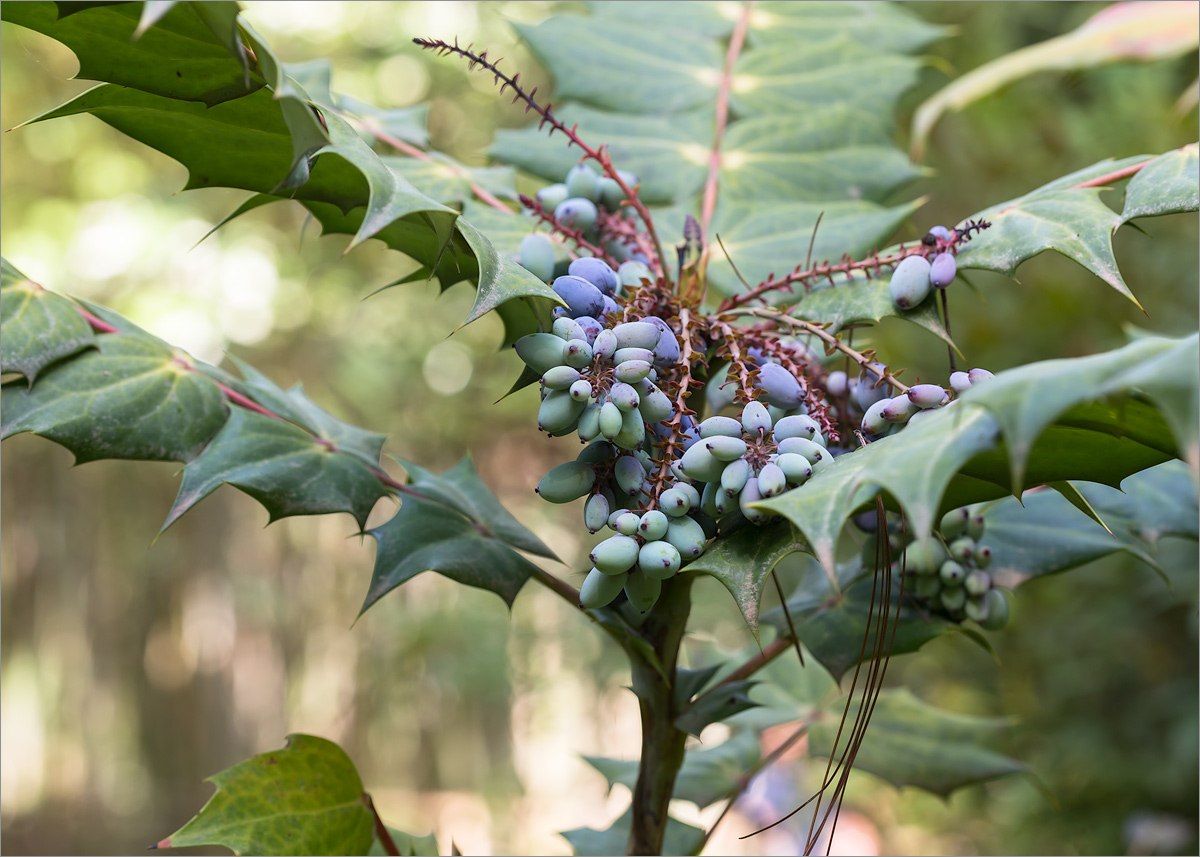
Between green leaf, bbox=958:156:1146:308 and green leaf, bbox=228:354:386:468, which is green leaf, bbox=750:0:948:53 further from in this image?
green leaf, bbox=228:354:386:468

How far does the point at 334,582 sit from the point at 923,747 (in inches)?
150

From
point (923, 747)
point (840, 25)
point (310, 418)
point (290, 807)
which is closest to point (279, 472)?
point (310, 418)

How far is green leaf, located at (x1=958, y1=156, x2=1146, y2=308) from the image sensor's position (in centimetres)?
47

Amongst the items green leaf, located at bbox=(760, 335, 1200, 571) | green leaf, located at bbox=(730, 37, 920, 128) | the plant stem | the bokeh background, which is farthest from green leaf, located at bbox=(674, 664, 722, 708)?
the bokeh background

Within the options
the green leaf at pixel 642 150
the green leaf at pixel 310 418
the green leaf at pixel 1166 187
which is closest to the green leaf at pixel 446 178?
the green leaf at pixel 642 150

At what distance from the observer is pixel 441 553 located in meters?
0.54

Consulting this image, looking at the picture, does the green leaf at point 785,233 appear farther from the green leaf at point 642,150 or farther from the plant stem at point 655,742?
the plant stem at point 655,742

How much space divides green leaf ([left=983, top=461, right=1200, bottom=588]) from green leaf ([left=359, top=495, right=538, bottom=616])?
12.7 inches

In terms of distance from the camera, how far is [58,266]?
11.0 ft

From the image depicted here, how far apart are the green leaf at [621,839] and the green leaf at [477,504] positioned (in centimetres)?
20

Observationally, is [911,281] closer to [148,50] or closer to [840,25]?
[148,50]

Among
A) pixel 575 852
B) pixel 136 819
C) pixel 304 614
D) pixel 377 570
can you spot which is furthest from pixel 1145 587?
pixel 136 819

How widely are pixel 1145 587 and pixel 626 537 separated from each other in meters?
2.11

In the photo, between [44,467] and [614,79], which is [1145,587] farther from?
[44,467]
